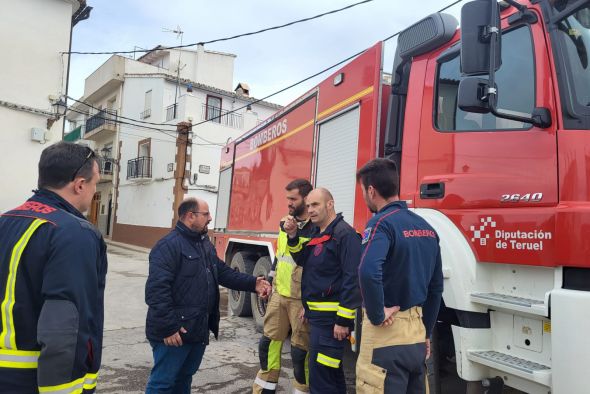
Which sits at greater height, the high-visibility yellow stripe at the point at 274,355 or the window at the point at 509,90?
the window at the point at 509,90

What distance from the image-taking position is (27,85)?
44.8 ft

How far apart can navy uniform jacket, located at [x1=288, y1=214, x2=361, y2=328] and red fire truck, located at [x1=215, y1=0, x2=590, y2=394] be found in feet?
1.75

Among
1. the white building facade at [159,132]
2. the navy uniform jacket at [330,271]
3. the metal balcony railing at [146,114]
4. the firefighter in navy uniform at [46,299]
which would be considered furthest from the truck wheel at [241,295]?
the metal balcony railing at [146,114]

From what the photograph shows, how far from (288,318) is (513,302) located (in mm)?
1823

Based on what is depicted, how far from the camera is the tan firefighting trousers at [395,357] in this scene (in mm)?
2361

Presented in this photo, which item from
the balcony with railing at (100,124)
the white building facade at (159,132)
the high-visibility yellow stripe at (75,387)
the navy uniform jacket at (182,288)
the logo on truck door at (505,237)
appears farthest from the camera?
the balcony with railing at (100,124)

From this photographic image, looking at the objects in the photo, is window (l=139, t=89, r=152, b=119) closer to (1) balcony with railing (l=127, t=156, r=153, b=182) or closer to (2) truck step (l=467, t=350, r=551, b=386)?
(1) balcony with railing (l=127, t=156, r=153, b=182)

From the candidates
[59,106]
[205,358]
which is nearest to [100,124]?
[59,106]

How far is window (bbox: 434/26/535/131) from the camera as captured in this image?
2.72m

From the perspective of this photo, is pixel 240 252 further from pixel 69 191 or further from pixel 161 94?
pixel 161 94

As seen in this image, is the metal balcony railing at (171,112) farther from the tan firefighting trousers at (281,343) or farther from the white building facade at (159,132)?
the tan firefighting trousers at (281,343)

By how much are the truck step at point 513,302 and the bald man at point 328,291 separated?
2.42 feet

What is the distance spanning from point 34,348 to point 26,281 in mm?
228

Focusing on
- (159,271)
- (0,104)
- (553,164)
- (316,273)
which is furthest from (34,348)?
(0,104)
